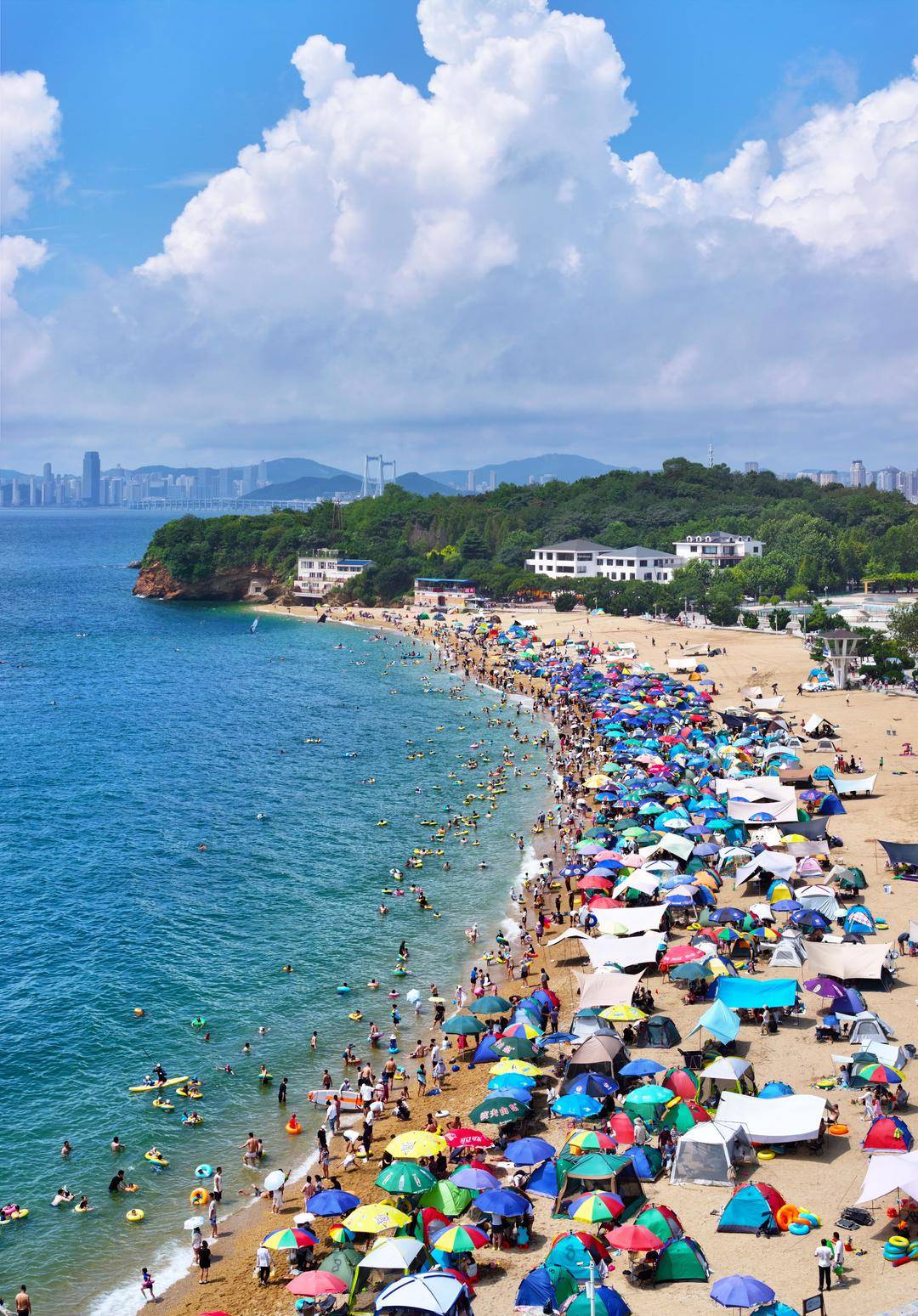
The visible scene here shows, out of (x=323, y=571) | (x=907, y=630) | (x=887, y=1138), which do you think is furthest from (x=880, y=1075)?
(x=323, y=571)

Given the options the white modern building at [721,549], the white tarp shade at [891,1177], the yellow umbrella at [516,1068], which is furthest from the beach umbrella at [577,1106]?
the white modern building at [721,549]

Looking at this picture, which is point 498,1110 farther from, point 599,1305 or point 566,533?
point 566,533

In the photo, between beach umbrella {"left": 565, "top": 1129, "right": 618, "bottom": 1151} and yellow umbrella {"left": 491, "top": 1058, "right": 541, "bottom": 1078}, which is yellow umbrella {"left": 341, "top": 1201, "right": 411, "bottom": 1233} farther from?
yellow umbrella {"left": 491, "top": 1058, "right": 541, "bottom": 1078}

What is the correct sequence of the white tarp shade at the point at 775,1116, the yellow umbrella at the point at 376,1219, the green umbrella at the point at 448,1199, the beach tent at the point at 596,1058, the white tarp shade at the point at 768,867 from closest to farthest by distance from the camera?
the yellow umbrella at the point at 376,1219, the green umbrella at the point at 448,1199, the white tarp shade at the point at 775,1116, the beach tent at the point at 596,1058, the white tarp shade at the point at 768,867

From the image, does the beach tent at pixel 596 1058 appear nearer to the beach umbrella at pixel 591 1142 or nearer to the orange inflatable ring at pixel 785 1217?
the beach umbrella at pixel 591 1142

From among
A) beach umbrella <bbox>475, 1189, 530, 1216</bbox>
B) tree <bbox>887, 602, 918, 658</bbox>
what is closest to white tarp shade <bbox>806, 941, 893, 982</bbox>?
beach umbrella <bbox>475, 1189, 530, 1216</bbox>

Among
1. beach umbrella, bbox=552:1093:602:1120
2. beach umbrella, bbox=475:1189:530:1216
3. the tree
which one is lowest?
beach umbrella, bbox=475:1189:530:1216

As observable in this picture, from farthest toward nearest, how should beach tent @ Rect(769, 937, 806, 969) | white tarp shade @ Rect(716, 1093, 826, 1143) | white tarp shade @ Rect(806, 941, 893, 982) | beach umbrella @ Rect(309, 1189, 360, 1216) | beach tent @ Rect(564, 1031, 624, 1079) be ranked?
beach tent @ Rect(769, 937, 806, 969) < white tarp shade @ Rect(806, 941, 893, 982) < beach tent @ Rect(564, 1031, 624, 1079) < white tarp shade @ Rect(716, 1093, 826, 1143) < beach umbrella @ Rect(309, 1189, 360, 1216)
